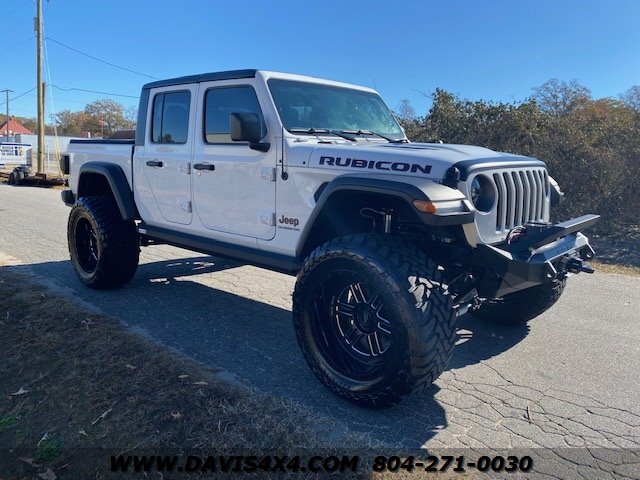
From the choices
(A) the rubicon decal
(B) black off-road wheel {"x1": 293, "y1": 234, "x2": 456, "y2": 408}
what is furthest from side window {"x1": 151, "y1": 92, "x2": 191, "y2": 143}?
(B) black off-road wheel {"x1": 293, "y1": 234, "x2": 456, "y2": 408}

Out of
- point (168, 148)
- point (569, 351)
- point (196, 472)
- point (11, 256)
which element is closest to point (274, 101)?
point (168, 148)

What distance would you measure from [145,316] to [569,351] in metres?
3.69

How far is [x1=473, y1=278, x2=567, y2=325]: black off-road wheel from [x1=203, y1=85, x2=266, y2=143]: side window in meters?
2.52

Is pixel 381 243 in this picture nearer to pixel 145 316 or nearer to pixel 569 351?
pixel 569 351

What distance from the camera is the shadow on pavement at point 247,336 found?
10.5ft

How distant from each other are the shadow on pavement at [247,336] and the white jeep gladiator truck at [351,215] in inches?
6.7

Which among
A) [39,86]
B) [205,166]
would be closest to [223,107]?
[205,166]

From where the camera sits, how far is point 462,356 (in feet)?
13.6

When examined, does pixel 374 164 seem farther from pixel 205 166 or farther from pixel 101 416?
pixel 101 416

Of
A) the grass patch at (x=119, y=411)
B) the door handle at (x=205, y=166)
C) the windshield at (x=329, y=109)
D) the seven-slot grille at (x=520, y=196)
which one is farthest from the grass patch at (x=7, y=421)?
the seven-slot grille at (x=520, y=196)

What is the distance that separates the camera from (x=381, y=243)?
3.20m

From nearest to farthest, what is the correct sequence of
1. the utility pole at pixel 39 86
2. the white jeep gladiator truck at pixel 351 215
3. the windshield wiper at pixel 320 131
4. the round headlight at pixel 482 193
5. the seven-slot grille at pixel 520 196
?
the white jeep gladiator truck at pixel 351 215
the round headlight at pixel 482 193
the seven-slot grille at pixel 520 196
the windshield wiper at pixel 320 131
the utility pole at pixel 39 86

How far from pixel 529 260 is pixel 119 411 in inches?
103

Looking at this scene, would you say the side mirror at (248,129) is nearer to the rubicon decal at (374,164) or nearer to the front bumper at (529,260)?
the rubicon decal at (374,164)
